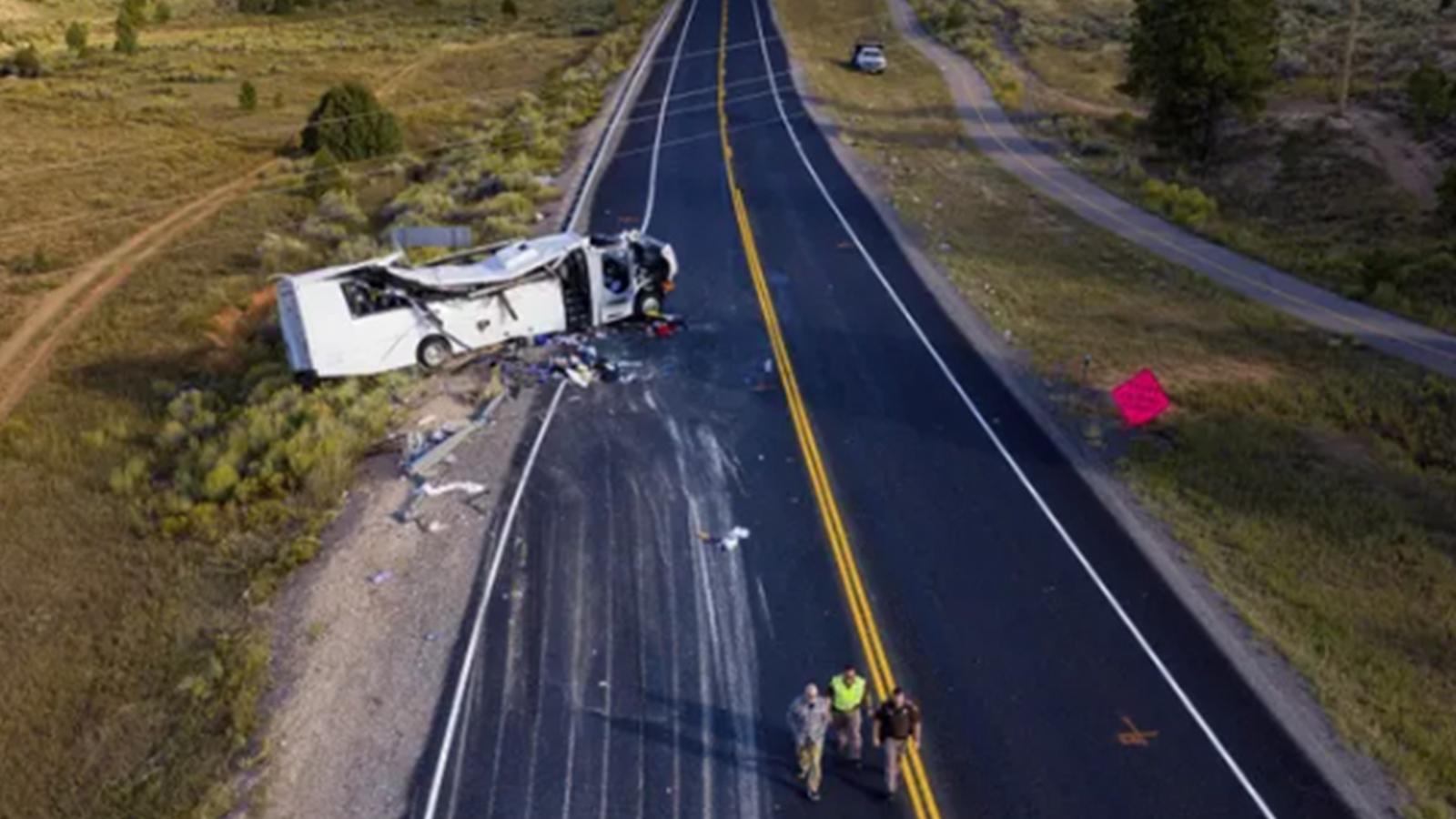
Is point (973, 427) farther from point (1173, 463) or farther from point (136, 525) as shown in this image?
point (136, 525)

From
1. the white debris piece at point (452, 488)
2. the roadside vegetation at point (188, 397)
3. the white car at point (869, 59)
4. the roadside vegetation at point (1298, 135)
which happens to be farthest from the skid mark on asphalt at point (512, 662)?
the white car at point (869, 59)

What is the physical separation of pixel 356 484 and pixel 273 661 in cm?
461

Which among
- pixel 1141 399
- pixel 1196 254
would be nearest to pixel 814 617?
pixel 1141 399

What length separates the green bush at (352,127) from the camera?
142 ft

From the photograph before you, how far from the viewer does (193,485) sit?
61.2 ft

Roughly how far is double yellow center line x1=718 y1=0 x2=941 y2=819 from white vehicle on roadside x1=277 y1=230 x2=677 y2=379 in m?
3.23

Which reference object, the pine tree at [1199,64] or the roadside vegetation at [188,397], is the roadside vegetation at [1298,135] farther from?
the roadside vegetation at [188,397]

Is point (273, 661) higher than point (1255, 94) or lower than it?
lower

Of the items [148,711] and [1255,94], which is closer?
[148,711]

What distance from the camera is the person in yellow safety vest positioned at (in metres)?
11.8

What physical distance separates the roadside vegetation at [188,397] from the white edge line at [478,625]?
199cm

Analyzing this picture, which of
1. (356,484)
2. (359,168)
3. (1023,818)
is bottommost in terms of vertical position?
(1023,818)

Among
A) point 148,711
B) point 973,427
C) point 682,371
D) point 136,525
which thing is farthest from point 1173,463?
point 136,525

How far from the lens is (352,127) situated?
43.3 metres
